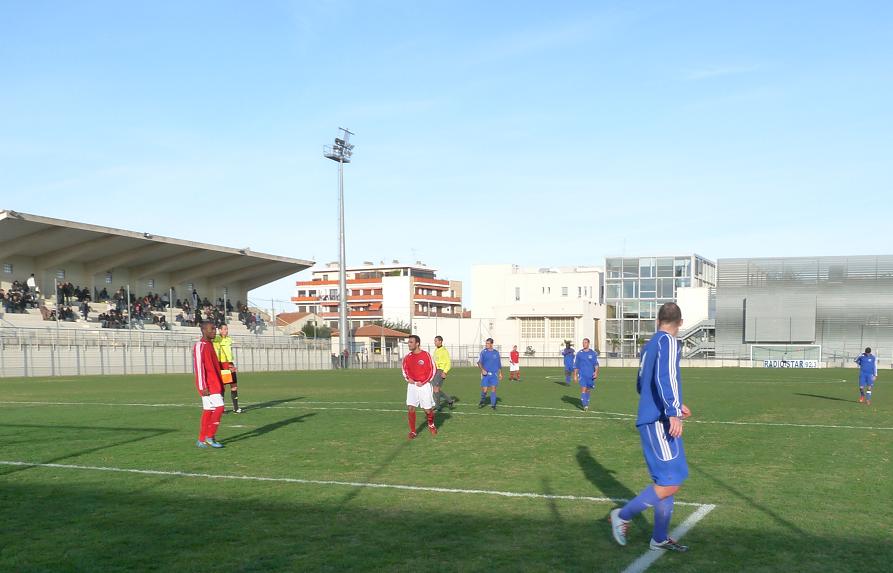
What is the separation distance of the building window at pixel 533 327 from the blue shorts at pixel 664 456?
7776cm

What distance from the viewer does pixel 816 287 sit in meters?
76.9

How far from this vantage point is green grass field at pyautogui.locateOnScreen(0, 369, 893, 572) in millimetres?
6516

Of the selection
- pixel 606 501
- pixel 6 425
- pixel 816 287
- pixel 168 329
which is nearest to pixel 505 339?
pixel 816 287

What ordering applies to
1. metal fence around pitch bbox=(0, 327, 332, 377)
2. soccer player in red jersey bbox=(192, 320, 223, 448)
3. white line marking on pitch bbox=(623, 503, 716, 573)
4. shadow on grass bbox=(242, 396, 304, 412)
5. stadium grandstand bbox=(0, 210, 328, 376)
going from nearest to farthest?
1. white line marking on pitch bbox=(623, 503, 716, 573)
2. soccer player in red jersey bbox=(192, 320, 223, 448)
3. shadow on grass bbox=(242, 396, 304, 412)
4. metal fence around pitch bbox=(0, 327, 332, 377)
5. stadium grandstand bbox=(0, 210, 328, 376)

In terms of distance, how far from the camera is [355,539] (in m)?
7.04

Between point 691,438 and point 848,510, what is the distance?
6210 millimetres

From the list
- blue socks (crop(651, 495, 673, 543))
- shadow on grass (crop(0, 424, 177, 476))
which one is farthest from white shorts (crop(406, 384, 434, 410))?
blue socks (crop(651, 495, 673, 543))

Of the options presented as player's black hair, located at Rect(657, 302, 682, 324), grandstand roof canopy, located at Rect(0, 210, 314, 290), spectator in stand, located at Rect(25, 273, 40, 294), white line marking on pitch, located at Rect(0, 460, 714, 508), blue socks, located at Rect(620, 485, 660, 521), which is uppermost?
grandstand roof canopy, located at Rect(0, 210, 314, 290)

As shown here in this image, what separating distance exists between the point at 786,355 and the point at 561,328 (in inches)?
909

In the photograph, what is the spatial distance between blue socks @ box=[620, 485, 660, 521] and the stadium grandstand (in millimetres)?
41981

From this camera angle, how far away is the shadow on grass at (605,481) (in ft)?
25.9

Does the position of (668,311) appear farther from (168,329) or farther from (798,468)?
(168,329)

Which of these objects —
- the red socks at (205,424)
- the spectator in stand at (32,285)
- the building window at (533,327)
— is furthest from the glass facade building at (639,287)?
the red socks at (205,424)

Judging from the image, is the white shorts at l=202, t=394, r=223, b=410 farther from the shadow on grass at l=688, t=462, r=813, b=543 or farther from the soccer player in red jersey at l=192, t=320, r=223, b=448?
the shadow on grass at l=688, t=462, r=813, b=543
